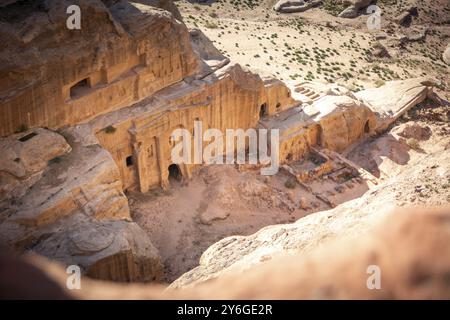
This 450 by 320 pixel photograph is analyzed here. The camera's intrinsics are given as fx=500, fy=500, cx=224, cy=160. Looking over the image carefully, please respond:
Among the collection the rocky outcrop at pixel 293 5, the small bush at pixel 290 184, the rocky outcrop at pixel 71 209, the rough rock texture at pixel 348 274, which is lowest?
the small bush at pixel 290 184

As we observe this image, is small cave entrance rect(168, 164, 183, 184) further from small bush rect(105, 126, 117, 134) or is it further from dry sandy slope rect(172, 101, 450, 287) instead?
dry sandy slope rect(172, 101, 450, 287)

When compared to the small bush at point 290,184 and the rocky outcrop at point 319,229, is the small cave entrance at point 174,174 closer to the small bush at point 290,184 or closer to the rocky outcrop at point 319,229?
the small bush at point 290,184

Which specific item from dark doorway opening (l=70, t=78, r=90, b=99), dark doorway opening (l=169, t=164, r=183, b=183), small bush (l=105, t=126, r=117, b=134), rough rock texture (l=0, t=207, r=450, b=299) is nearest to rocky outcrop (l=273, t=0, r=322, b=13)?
dark doorway opening (l=169, t=164, r=183, b=183)

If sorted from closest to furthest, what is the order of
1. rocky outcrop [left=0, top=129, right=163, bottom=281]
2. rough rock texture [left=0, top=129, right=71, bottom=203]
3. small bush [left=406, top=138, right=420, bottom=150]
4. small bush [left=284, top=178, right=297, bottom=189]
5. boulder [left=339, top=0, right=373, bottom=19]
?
rocky outcrop [left=0, top=129, right=163, bottom=281]
rough rock texture [left=0, top=129, right=71, bottom=203]
small bush [left=284, top=178, right=297, bottom=189]
small bush [left=406, top=138, right=420, bottom=150]
boulder [left=339, top=0, right=373, bottom=19]

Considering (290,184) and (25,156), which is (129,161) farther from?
(290,184)

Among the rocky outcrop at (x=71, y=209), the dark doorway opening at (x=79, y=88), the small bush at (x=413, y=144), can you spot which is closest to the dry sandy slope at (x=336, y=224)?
the rocky outcrop at (x=71, y=209)

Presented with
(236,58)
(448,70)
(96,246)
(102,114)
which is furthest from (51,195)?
(448,70)

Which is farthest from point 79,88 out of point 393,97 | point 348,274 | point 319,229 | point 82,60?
point 393,97
